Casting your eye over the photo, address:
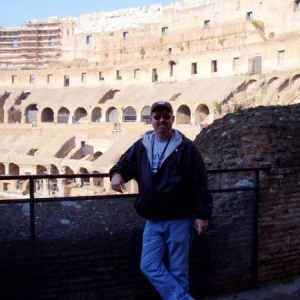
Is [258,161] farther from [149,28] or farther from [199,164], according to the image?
[149,28]

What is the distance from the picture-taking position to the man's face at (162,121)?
2.95 metres

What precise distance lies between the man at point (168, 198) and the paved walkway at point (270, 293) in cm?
111

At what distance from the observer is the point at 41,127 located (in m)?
37.1

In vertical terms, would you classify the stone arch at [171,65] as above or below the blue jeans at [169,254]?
above

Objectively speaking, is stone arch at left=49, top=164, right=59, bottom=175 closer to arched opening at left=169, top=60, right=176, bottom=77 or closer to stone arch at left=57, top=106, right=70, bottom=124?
stone arch at left=57, top=106, right=70, bottom=124

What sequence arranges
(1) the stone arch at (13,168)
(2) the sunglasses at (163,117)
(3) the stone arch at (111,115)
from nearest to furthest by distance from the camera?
(2) the sunglasses at (163,117) < (1) the stone arch at (13,168) < (3) the stone arch at (111,115)

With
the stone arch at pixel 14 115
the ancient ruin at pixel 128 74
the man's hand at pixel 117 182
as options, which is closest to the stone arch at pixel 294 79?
the ancient ruin at pixel 128 74

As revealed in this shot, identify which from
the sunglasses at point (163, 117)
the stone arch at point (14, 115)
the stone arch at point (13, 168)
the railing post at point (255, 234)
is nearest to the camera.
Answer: the sunglasses at point (163, 117)

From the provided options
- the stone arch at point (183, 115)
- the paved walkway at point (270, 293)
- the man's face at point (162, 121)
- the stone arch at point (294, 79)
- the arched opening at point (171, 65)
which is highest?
the arched opening at point (171, 65)

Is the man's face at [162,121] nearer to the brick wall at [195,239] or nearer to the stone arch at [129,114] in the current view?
the brick wall at [195,239]

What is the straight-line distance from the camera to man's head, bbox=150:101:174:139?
2955 millimetres

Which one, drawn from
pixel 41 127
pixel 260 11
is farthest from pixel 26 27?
pixel 260 11

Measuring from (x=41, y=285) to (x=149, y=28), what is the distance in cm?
4566

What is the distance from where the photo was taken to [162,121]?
2955 mm
